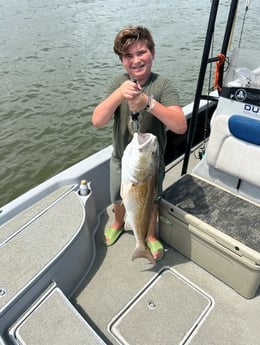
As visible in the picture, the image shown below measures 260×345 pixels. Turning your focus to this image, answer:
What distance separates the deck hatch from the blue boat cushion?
1.32 meters

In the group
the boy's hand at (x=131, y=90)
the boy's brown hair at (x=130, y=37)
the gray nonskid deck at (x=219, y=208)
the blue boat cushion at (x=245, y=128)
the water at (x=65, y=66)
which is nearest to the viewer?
the boy's hand at (x=131, y=90)

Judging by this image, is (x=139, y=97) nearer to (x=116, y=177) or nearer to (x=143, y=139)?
(x=143, y=139)

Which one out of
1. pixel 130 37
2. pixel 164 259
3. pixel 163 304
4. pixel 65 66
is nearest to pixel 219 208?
pixel 164 259

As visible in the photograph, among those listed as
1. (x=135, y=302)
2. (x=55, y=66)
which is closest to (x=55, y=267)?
(x=135, y=302)

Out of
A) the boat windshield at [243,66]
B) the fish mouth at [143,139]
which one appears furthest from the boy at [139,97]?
the boat windshield at [243,66]

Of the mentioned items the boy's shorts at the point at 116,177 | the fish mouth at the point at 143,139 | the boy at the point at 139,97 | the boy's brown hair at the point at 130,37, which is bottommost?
the boy's shorts at the point at 116,177

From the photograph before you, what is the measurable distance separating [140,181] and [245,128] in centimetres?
109

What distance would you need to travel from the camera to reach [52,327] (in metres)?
2.09

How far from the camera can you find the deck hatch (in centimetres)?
233

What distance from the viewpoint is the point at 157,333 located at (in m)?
2.35

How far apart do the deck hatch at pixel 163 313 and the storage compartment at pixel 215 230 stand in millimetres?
277

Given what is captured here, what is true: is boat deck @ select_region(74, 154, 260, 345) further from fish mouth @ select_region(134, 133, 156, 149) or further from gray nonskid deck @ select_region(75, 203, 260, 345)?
fish mouth @ select_region(134, 133, 156, 149)

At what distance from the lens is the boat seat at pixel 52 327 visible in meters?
2.03

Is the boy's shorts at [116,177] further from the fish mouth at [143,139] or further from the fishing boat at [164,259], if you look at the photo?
the fish mouth at [143,139]
